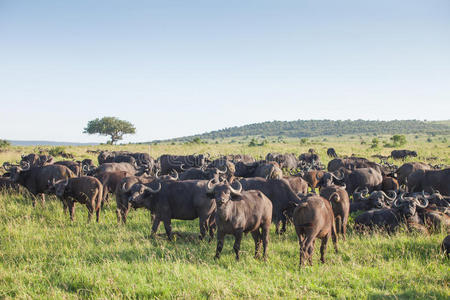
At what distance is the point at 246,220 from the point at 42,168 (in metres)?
9.18

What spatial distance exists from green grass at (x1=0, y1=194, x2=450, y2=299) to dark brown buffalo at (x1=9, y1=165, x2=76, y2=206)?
3.27m

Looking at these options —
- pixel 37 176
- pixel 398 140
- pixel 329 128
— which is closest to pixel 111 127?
pixel 398 140

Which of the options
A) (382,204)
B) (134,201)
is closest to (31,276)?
(134,201)

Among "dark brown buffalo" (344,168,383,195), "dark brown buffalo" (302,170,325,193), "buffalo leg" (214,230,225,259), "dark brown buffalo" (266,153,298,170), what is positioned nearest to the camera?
"buffalo leg" (214,230,225,259)

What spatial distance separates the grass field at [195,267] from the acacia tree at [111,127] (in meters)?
69.0

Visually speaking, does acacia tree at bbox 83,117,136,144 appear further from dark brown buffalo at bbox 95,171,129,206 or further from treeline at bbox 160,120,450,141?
treeline at bbox 160,120,450,141

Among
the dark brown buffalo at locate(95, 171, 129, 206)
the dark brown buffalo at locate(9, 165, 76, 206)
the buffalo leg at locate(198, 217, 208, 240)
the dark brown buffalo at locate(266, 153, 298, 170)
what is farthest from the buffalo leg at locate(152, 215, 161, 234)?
the dark brown buffalo at locate(266, 153, 298, 170)

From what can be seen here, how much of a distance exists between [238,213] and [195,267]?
4.49 ft

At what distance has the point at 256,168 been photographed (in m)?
16.4

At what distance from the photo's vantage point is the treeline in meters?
131

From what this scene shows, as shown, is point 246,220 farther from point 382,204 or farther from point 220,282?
point 382,204

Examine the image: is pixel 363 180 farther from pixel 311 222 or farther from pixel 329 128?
pixel 329 128

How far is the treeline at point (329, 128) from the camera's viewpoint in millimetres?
130750

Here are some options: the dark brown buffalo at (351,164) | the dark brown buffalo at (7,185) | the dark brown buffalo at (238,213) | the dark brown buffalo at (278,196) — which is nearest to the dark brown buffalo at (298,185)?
the dark brown buffalo at (278,196)
